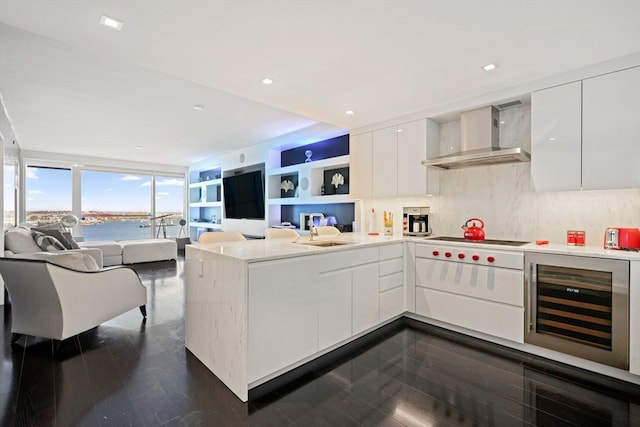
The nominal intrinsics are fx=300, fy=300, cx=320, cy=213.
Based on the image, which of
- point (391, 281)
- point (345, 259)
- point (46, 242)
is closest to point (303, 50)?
point (345, 259)

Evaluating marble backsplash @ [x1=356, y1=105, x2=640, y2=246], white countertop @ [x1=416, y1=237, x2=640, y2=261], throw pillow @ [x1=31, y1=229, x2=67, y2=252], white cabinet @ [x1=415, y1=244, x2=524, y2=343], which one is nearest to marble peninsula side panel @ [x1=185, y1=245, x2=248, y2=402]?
white cabinet @ [x1=415, y1=244, x2=524, y2=343]

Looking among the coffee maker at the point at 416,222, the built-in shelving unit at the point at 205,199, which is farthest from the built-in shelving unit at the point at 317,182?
the built-in shelving unit at the point at 205,199

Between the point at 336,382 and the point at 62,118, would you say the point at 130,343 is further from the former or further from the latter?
the point at 62,118

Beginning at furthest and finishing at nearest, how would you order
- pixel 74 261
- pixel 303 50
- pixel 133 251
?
pixel 133 251
pixel 74 261
pixel 303 50

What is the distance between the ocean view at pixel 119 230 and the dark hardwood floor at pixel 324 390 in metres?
6.75

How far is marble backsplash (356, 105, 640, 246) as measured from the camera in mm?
2650

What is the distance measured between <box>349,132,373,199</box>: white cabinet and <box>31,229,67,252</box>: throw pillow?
4.11 meters

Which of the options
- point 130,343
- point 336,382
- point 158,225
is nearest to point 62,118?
point 130,343

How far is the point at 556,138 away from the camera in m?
2.65

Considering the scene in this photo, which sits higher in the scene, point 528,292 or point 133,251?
point 528,292

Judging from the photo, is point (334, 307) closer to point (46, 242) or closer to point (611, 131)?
point (611, 131)

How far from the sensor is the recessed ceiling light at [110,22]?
1.82 meters

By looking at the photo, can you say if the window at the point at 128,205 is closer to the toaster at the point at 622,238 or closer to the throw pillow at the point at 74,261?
the throw pillow at the point at 74,261

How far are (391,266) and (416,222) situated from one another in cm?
84
